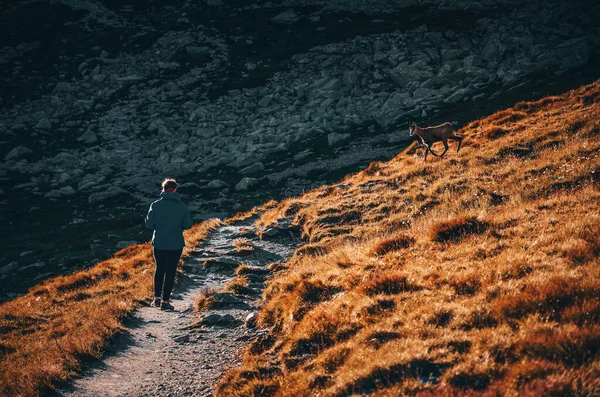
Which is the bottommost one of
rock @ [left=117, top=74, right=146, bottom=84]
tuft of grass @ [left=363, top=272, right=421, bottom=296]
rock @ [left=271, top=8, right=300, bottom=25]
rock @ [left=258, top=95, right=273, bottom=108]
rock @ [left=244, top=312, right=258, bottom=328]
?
rock @ [left=244, top=312, right=258, bottom=328]

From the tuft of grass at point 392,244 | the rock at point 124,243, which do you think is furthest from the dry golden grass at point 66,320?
the rock at point 124,243

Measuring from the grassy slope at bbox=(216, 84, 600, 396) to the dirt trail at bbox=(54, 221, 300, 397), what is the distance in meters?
0.65

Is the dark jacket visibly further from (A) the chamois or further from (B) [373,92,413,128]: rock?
(B) [373,92,413,128]: rock

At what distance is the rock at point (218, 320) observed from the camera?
31.1ft

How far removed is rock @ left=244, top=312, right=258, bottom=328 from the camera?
9.09m

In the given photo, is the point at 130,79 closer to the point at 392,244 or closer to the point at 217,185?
the point at 217,185

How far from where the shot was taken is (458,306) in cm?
608

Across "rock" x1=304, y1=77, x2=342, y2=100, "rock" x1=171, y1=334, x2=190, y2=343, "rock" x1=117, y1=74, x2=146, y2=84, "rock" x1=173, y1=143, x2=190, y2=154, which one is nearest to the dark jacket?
"rock" x1=171, y1=334, x2=190, y2=343

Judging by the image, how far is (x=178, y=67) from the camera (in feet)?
182

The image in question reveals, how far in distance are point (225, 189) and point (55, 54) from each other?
4015 cm

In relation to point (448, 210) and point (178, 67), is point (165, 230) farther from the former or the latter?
point (178, 67)

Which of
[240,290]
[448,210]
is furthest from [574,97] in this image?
[240,290]

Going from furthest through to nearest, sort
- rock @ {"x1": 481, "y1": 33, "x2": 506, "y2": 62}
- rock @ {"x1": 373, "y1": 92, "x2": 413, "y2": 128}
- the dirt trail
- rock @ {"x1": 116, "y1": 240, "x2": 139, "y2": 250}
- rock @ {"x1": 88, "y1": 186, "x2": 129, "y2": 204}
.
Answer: rock @ {"x1": 481, "y1": 33, "x2": 506, "y2": 62}, rock @ {"x1": 373, "y1": 92, "x2": 413, "y2": 128}, rock @ {"x1": 88, "y1": 186, "x2": 129, "y2": 204}, rock @ {"x1": 116, "y1": 240, "x2": 139, "y2": 250}, the dirt trail

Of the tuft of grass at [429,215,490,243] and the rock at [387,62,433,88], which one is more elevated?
the rock at [387,62,433,88]
